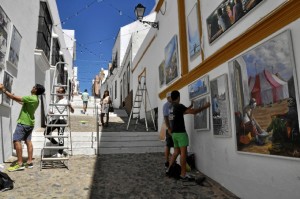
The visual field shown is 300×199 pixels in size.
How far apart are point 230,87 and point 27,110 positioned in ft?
13.8

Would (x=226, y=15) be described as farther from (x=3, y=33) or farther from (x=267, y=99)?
(x=3, y=33)

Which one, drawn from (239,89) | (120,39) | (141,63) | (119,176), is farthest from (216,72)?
(120,39)

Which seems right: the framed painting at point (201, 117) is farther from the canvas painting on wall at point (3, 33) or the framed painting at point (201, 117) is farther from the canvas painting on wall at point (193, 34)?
Answer: the canvas painting on wall at point (3, 33)

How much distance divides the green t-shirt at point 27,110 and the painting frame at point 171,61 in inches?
146

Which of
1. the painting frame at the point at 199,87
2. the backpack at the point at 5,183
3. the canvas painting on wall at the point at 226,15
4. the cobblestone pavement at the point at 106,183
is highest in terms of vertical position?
the canvas painting on wall at the point at 226,15

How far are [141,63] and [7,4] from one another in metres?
7.76

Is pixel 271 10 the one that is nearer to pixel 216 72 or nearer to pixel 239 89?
pixel 239 89

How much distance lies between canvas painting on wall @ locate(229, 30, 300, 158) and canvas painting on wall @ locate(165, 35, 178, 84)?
320 cm

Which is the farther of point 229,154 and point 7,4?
point 7,4

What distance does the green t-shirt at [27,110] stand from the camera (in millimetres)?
5234

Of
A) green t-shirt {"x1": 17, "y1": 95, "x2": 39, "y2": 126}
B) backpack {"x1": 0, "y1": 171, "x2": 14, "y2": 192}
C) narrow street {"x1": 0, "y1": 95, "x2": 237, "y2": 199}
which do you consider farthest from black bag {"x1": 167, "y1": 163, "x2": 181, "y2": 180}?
green t-shirt {"x1": 17, "y1": 95, "x2": 39, "y2": 126}

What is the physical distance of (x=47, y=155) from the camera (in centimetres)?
644

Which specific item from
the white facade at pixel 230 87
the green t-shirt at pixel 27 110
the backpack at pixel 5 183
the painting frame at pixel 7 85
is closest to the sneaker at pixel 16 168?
the green t-shirt at pixel 27 110

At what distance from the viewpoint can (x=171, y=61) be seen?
24.0 ft
